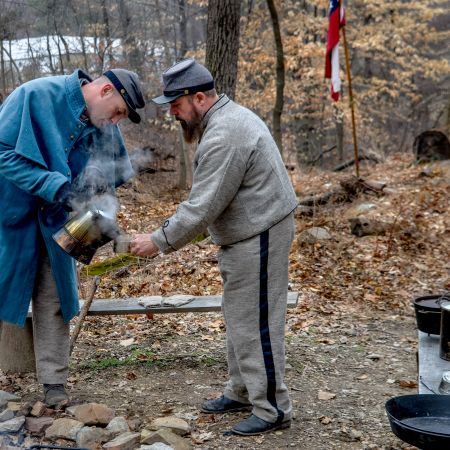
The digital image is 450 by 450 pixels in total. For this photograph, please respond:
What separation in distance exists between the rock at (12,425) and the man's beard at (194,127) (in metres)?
1.93

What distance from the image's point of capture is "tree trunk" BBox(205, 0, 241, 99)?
8.15 meters

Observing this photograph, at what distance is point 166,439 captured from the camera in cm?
360

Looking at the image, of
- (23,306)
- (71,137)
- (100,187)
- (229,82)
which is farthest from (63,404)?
(229,82)

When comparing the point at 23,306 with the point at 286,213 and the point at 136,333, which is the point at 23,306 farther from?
the point at 136,333

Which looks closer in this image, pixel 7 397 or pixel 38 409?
pixel 38 409

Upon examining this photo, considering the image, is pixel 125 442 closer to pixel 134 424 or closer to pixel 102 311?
pixel 134 424

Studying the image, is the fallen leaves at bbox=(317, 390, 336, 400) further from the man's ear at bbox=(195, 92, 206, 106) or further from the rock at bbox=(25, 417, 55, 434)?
the man's ear at bbox=(195, 92, 206, 106)

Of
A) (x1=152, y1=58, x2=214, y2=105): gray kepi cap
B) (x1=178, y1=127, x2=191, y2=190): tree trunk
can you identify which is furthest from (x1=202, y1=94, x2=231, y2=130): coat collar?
(x1=178, y1=127, x2=191, y2=190): tree trunk

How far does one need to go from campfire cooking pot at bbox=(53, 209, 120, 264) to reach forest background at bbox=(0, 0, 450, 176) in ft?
16.4

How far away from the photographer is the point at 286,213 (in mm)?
3648

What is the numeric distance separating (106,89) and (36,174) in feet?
2.25

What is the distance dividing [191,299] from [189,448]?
1723mm

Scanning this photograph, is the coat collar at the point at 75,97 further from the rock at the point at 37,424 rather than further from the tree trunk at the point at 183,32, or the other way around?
the tree trunk at the point at 183,32

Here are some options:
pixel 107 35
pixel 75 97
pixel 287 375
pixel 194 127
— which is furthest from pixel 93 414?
pixel 107 35
